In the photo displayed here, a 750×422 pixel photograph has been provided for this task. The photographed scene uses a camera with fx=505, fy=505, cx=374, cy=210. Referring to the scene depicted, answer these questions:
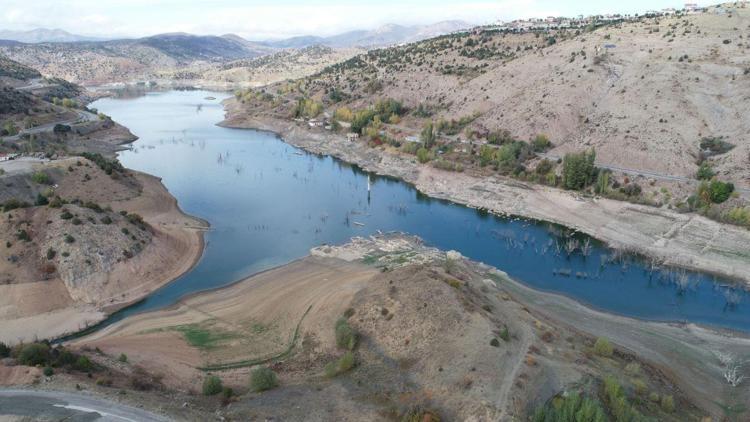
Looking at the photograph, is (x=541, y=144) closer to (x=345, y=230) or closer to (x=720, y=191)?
(x=720, y=191)

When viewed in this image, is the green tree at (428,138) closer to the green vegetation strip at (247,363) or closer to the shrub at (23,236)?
the green vegetation strip at (247,363)

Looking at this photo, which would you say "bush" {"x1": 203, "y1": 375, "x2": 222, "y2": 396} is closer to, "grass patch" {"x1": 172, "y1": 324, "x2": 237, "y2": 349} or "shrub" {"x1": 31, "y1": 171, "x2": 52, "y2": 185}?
"grass patch" {"x1": 172, "y1": 324, "x2": 237, "y2": 349}

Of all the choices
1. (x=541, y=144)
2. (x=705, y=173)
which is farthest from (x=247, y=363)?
(x=541, y=144)

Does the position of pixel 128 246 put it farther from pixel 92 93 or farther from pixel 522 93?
pixel 92 93

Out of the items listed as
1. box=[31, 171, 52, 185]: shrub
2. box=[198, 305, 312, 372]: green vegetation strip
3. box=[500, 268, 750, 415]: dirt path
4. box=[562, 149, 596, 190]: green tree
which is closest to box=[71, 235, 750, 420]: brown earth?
box=[500, 268, 750, 415]: dirt path

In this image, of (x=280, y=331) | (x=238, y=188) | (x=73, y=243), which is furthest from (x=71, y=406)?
(x=238, y=188)

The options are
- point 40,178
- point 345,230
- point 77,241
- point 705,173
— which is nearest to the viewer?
point 77,241

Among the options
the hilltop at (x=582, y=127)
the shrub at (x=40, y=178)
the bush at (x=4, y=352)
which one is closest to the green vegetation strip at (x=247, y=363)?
the bush at (x=4, y=352)
